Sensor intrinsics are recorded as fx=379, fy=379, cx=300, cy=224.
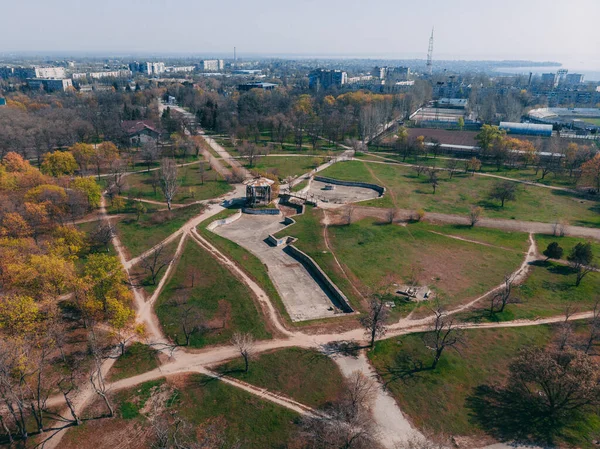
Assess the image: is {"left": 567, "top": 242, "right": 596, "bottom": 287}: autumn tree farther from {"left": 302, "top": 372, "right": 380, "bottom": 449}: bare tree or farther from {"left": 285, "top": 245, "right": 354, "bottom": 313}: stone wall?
{"left": 302, "top": 372, "right": 380, "bottom": 449}: bare tree

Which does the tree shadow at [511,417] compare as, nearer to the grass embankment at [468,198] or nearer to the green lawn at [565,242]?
the green lawn at [565,242]

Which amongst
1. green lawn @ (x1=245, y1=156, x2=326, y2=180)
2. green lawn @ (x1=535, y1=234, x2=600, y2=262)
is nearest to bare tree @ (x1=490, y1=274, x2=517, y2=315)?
green lawn @ (x1=535, y1=234, x2=600, y2=262)

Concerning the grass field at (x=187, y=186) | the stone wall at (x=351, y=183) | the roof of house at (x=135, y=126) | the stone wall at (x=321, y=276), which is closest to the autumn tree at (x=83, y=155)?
the grass field at (x=187, y=186)

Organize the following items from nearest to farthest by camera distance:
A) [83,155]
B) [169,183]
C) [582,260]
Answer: [582,260]
[169,183]
[83,155]

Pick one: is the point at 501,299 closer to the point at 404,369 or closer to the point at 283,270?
the point at 404,369

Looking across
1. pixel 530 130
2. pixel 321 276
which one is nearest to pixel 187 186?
pixel 321 276

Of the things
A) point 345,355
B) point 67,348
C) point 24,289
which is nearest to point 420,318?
point 345,355
